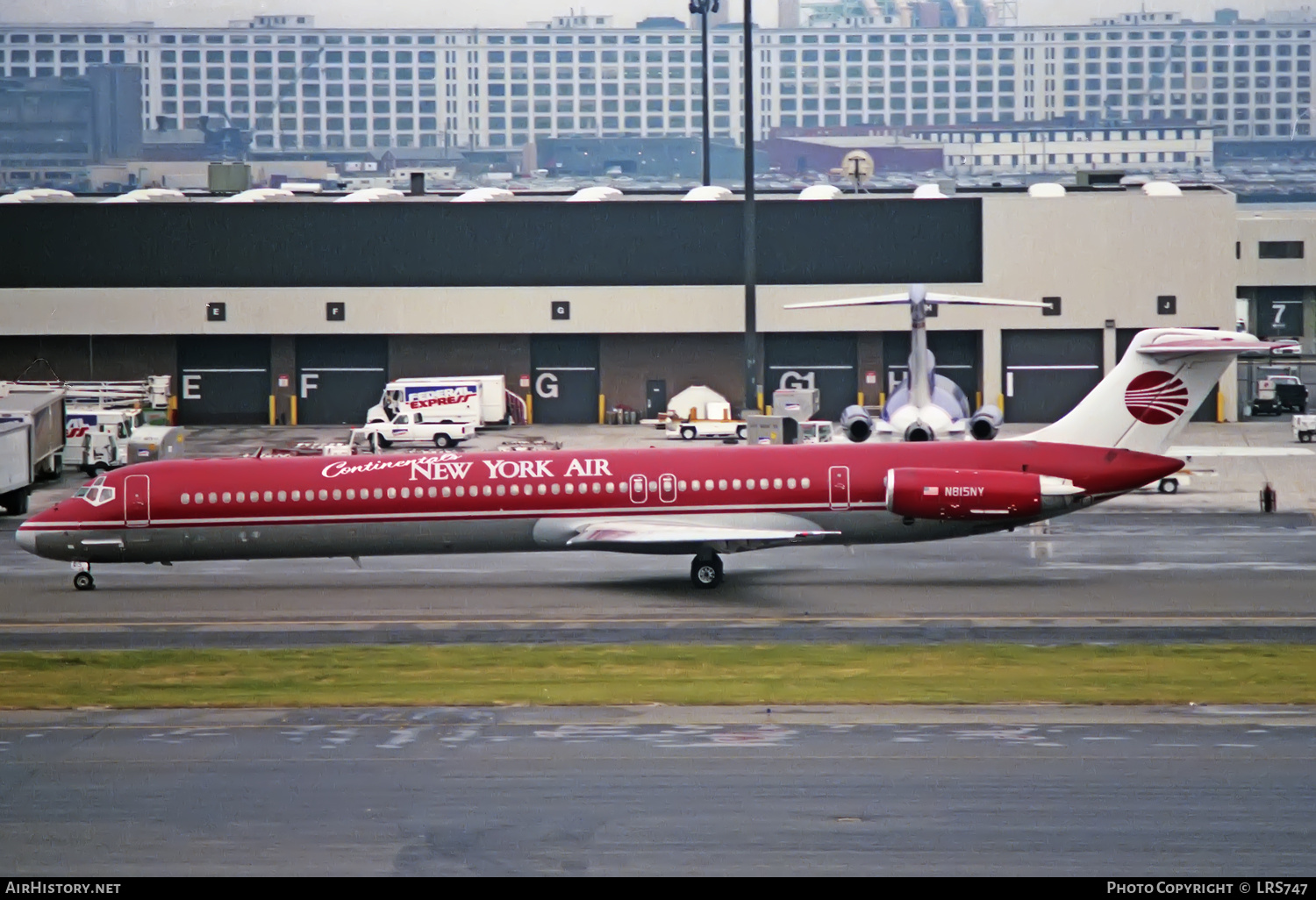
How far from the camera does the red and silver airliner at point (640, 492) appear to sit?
3956 cm

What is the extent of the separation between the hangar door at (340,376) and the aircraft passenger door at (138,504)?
127 feet

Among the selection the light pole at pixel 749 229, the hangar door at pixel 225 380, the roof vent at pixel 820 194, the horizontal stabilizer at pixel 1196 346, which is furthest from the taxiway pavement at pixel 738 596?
the roof vent at pixel 820 194

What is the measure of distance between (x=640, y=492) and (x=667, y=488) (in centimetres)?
63

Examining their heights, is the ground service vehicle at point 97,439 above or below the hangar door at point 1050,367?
below

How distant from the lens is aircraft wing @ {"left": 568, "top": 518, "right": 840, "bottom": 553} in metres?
38.6

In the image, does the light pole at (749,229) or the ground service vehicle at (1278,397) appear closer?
the light pole at (749,229)

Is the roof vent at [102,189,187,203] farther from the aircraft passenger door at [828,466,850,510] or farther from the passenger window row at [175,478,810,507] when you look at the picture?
the aircraft passenger door at [828,466,850,510]

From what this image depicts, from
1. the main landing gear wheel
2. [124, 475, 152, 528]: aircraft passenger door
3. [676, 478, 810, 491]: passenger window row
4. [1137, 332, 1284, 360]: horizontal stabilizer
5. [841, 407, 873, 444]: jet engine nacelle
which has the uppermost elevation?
[1137, 332, 1284, 360]: horizontal stabilizer

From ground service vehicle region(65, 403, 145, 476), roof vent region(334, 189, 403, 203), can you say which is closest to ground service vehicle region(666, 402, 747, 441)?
roof vent region(334, 189, 403, 203)

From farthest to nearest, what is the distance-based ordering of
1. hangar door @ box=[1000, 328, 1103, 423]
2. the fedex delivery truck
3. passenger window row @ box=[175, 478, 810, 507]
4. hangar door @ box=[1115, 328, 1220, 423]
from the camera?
hangar door @ box=[1000, 328, 1103, 423]
hangar door @ box=[1115, 328, 1220, 423]
the fedex delivery truck
passenger window row @ box=[175, 478, 810, 507]

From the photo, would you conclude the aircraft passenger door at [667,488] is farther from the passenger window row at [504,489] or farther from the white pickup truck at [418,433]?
the white pickup truck at [418,433]

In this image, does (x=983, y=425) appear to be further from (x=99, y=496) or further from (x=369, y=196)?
(x=369, y=196)

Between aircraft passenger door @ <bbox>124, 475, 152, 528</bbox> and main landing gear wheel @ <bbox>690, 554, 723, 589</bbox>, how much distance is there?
12671 millimetres

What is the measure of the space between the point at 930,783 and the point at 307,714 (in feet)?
34.4
